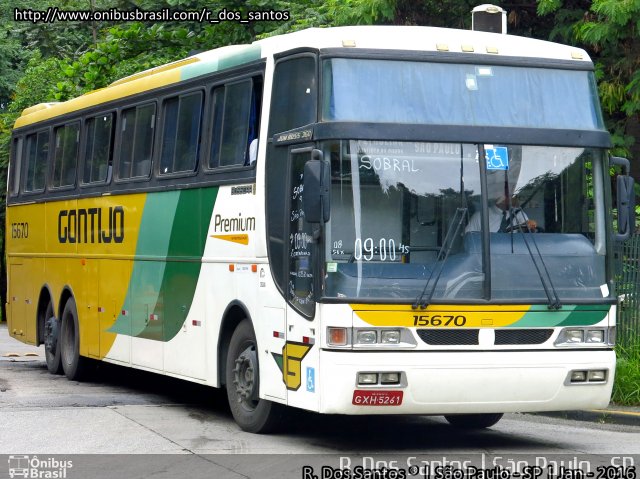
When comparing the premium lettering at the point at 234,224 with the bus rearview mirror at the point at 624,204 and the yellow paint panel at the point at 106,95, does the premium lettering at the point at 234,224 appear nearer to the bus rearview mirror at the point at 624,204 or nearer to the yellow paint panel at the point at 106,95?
the yellow paint panel at the point at 106,95

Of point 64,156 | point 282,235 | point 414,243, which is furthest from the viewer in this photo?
point 64,156

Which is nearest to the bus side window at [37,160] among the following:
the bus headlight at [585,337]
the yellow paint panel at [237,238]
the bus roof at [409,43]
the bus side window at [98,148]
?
the bus side window at [98,148]

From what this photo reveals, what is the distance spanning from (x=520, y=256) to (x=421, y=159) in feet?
3.71

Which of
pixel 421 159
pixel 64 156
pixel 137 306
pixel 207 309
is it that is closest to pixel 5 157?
pixel 64 156

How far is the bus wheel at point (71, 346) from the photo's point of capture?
17.5m

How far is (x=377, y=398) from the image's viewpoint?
10.2 metres

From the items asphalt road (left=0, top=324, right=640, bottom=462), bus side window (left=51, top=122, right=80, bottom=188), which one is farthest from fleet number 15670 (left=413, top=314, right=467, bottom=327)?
bus side window (left=51, top=122, right=80, bottom=188)

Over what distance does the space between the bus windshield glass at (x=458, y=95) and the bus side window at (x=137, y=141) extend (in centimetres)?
462

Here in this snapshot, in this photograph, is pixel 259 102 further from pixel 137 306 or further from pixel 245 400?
pixel 137 306

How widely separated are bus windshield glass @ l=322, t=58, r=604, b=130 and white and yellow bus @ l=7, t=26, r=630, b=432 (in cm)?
2

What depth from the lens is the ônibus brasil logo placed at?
9.73m

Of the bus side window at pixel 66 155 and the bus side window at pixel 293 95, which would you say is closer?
the bus side window at pixel 293 95

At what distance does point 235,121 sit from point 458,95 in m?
2.48

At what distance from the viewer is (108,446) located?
11125mm
